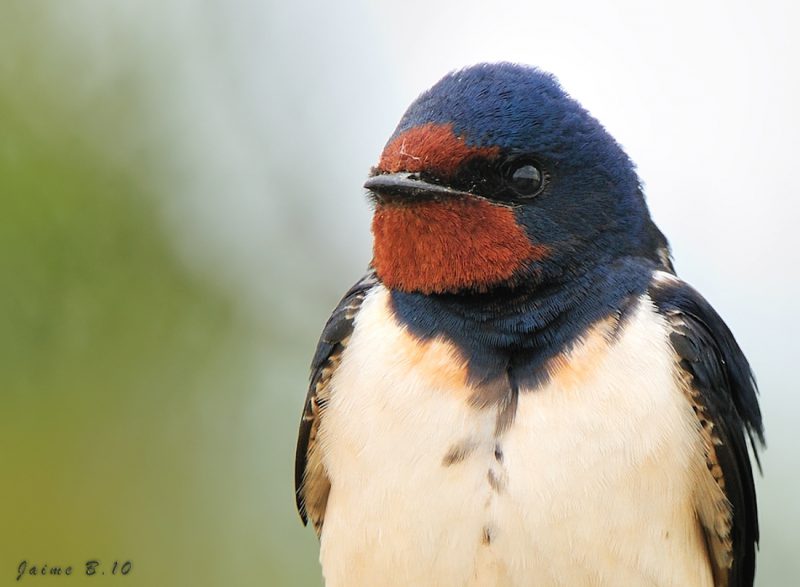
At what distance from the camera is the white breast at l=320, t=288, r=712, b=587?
4.06 feet

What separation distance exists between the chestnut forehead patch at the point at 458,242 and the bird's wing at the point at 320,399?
0.19m

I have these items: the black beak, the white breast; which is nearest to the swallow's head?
the black beak

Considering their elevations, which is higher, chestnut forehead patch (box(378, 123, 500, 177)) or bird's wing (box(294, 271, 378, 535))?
chestnut forehead patch (box(378, 123, 500, 177))

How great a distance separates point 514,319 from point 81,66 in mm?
1441

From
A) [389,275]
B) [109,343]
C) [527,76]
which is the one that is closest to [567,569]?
[389,275]

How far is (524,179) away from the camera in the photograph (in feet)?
4.36

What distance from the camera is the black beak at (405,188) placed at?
128 cm

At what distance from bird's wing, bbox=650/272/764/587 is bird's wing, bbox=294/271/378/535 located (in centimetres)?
45

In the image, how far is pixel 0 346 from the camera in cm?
205

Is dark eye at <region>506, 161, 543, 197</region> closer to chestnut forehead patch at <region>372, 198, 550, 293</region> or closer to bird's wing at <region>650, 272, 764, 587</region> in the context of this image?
chestnut forehead patch at <region>372, 198, 550, 293</region>

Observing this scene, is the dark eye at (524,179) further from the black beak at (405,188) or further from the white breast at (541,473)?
the white breast at (541,473)
